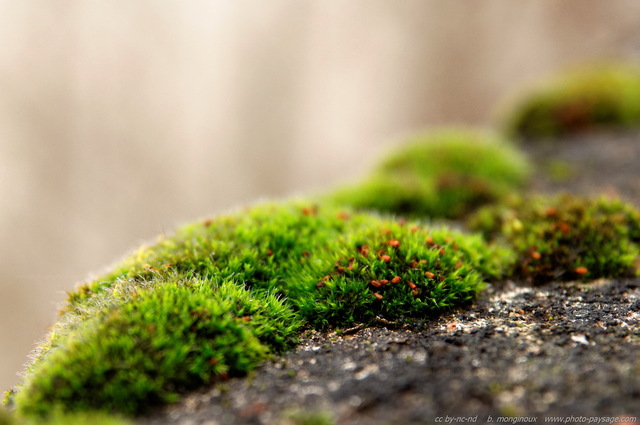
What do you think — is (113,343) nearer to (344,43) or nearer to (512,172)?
(512,172)

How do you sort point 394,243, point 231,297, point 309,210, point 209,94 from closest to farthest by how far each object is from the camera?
point 231,297
point 394,243
point 309,210
point 209,94

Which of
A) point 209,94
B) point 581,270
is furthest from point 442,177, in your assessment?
point 209,94

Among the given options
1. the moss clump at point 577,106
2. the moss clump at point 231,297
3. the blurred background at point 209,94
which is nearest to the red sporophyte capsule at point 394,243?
the moss clump at point 231,297

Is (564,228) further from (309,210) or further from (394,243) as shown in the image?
(309,210)

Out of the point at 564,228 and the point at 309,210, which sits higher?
the point at 309,210

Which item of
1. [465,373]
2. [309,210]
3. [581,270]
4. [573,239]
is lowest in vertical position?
[465,373]

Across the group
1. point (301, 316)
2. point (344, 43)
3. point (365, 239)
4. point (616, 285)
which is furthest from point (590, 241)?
point (344, 43)

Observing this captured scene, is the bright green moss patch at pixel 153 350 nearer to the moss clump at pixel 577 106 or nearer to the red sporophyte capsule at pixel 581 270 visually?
the red sporophyte capsule at pixel 581 270
